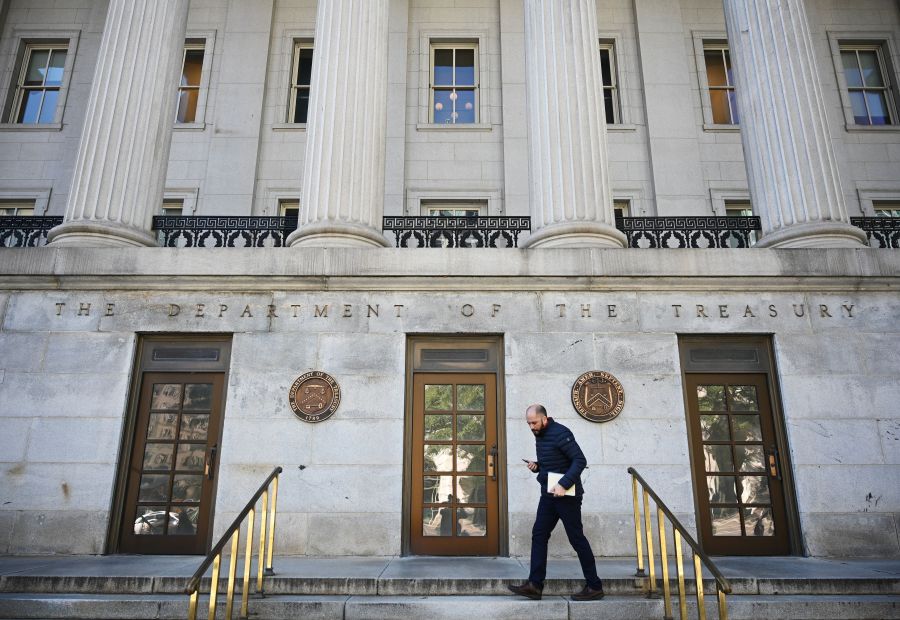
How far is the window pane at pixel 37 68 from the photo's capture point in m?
16.8

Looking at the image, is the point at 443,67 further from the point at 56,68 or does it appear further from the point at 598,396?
the point at 598,396

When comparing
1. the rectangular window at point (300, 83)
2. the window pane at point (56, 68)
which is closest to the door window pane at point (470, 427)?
the rectangular window at point (300, 83)

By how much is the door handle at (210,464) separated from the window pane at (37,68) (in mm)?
13290

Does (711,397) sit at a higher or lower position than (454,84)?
lower

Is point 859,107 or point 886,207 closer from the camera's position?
point 886,207

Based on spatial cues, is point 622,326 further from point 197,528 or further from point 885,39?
point 885,39

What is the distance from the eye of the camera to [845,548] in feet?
27.8

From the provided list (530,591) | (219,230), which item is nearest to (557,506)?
(530,591)

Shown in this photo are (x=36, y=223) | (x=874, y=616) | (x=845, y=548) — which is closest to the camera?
(x=874, y=616)

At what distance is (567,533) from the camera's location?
20.7ft

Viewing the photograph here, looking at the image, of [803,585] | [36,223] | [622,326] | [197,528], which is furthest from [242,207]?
[803,585]

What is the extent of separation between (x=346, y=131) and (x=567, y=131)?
3.47 metres

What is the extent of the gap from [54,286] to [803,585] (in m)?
10.3

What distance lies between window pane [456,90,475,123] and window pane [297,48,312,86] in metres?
3.94
